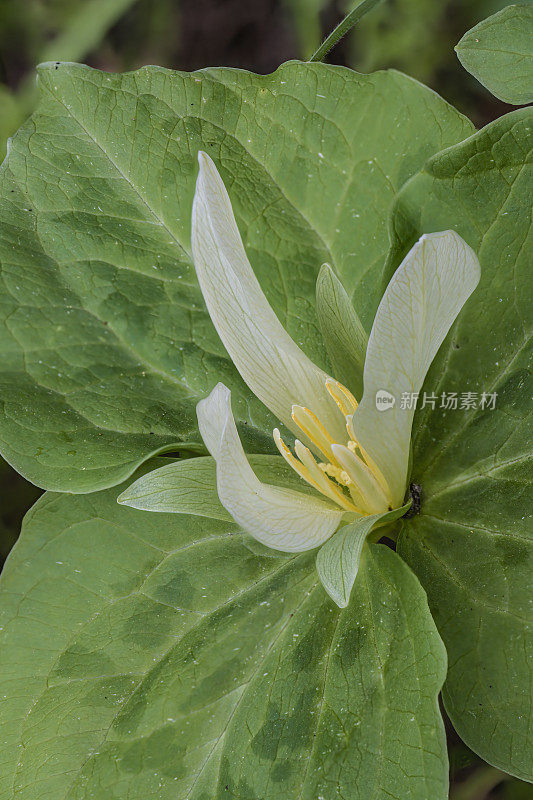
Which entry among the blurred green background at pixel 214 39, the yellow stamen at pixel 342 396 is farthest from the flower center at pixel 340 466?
the blurred green background at pixel 214 39

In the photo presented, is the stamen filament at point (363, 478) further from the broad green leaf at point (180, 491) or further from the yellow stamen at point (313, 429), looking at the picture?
the broad green leaf at point (180, 491)

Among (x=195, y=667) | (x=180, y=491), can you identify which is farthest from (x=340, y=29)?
(x=195, y=667)

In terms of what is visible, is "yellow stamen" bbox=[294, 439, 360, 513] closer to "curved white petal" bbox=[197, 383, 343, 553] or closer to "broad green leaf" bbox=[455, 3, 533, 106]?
"curved white petal" bbox=[197, 383, 343, 553]

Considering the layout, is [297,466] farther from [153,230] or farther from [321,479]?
[153,230]

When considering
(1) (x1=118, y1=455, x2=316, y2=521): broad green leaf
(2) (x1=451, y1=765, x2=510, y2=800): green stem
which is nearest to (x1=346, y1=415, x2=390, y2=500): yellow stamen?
(1) (x1=118, y1=455, x2=316, y2=521): broad green leaf

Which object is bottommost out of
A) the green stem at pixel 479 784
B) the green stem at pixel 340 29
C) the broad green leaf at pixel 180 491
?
the green stem at pixel 479 784

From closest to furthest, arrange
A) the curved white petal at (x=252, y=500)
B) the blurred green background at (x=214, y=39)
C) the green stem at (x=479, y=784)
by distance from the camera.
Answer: the curved white petal at (x=252, y=500)
the green stem at (x=479, y=784)
the blurred green background at (x=214, y=39)
